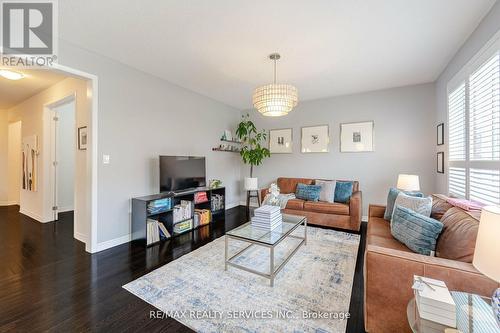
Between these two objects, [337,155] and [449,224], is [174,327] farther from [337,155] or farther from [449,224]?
[337,155]

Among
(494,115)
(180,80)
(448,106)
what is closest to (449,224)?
(494,115)

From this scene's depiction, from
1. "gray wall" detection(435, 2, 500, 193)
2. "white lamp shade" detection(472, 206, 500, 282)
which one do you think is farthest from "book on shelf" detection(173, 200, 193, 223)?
"gray wall" detection(435, 2, 500, 193)

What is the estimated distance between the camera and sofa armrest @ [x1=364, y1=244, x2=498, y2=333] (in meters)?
1.17

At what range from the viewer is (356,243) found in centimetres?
303

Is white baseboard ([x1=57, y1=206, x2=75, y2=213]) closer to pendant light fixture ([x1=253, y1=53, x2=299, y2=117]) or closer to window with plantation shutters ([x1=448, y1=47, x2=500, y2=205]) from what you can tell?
pendant light fixture ([x1=253, y1=53, x2=299, y2=117])

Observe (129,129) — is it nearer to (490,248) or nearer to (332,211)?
(332,211)

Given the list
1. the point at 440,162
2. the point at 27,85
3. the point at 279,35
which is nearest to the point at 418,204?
the point at 440,162

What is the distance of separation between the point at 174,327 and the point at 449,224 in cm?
231

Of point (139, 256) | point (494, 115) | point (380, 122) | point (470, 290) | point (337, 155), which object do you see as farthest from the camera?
point (337, 155)

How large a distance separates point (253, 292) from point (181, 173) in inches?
93.2

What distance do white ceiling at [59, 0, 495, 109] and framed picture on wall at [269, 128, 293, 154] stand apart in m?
1.73

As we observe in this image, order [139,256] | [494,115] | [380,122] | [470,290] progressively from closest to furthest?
1. [470,290]
2. [494,115]
3. [139,256]
4. [380,122]

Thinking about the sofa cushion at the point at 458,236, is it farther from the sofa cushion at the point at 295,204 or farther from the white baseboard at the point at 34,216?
the white baseboard at the point at 34,216

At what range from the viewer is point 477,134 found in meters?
2.19
